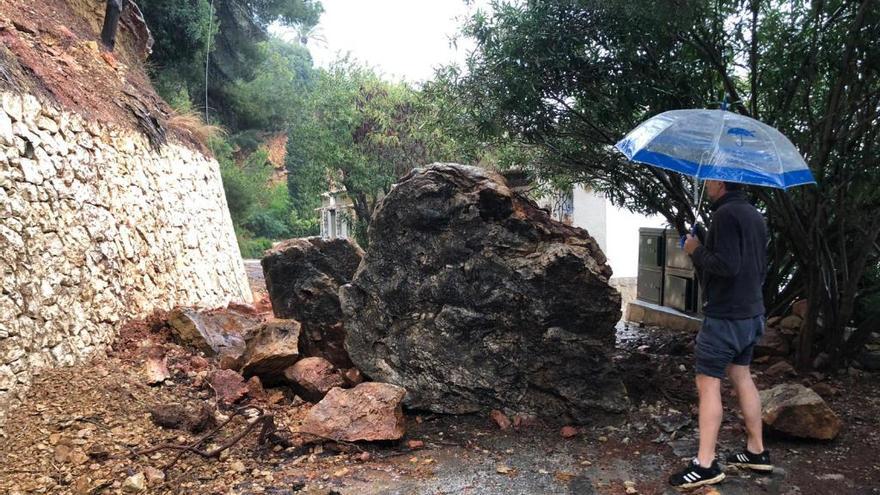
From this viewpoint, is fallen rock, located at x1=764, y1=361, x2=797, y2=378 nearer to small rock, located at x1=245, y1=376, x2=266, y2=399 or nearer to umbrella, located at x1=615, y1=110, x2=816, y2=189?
umbrella, located at x1=615, y1=110, x2=816, y2=189

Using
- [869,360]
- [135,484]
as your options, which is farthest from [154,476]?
[869,360]

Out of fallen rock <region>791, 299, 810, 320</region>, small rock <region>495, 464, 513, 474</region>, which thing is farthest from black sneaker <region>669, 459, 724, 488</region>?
fallen rock <region>791, 299, 810, 320</region>

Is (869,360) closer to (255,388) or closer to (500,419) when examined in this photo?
(500,419)

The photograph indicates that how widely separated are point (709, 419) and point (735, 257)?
34.6 inches

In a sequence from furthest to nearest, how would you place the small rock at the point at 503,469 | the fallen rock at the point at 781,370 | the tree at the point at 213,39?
the tree at the point at 213,39 < the fallen rock at the point at 781,370 < the small rock at the point at 503,469

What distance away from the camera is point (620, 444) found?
429cm

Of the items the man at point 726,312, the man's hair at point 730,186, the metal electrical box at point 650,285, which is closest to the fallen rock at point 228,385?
the man at point 726,312

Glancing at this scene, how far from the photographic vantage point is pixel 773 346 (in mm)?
6117

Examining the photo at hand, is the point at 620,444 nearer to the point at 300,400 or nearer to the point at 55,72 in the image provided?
the point at 300,400

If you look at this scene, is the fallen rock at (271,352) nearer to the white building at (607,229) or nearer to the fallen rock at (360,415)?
the fallen rock at (360,415)

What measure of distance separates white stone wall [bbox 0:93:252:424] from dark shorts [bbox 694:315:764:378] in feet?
14.2

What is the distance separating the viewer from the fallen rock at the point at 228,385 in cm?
493

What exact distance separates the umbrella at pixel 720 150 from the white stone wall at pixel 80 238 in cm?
440

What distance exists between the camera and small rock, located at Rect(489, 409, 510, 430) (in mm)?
4555
